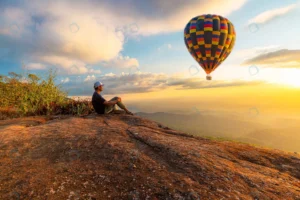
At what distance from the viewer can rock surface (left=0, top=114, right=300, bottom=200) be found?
351 centimetres

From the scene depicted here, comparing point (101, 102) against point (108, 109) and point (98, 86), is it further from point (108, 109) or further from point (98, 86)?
point (98, 86)

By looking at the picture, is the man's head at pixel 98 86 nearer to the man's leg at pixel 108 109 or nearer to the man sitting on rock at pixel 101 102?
the man sitting on rock at pixel 101 102

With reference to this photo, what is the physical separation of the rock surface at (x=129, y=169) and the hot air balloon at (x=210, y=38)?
830 inches

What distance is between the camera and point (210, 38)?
81.0 ft

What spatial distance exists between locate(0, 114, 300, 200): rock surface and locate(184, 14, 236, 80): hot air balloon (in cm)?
2109

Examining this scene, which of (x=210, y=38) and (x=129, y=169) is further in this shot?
(x=210, y=38)

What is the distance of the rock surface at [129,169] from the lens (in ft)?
11.5

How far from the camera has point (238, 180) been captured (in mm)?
4195

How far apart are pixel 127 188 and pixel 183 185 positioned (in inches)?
41.8

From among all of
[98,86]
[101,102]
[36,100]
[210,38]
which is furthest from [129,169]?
[210,38]

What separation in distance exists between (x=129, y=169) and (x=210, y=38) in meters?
23.9

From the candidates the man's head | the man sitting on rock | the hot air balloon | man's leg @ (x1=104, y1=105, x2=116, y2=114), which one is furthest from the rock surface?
the hot air balloon

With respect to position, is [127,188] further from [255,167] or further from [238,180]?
[255,167]

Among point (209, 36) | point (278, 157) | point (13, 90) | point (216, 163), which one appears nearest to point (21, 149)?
point (216, 163)
